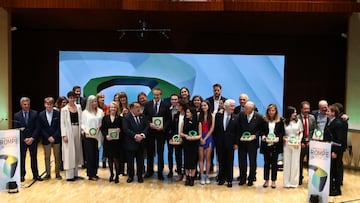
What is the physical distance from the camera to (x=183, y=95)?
309 inches

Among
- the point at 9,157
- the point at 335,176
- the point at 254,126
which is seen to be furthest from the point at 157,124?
the point at 335,176

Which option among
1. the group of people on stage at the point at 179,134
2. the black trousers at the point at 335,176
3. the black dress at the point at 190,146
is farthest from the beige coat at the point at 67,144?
the black trousers at the point at 335,176

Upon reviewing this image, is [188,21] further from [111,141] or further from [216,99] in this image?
[111,141]

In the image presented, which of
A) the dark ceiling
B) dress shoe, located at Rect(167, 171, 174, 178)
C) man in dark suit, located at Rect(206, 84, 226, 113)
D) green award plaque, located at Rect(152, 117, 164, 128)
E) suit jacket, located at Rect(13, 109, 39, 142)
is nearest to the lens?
suit jacket, located at Rect(13, 109, 39, 142)

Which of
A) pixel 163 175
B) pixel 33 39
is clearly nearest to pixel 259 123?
pixel 163 175

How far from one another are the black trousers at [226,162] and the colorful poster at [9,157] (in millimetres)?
2861

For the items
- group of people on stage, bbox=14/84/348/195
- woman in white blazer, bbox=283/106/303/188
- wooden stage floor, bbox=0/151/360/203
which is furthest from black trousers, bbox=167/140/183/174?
woman in white blazer, bbox=283/106/303/188

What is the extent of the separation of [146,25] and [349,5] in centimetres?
408

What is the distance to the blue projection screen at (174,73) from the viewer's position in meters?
11.2

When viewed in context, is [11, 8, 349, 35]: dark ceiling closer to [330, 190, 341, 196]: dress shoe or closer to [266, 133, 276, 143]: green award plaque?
[266, 133, 276, 143]: green award plaque

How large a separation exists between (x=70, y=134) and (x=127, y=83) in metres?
3.89

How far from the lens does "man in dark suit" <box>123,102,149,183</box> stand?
295 inches

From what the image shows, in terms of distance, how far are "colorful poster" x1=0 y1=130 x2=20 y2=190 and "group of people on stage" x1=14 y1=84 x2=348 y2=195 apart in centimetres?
43

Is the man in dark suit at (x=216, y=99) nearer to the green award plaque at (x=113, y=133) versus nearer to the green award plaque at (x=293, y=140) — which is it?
the green award plaque at (x=293, y=140)
